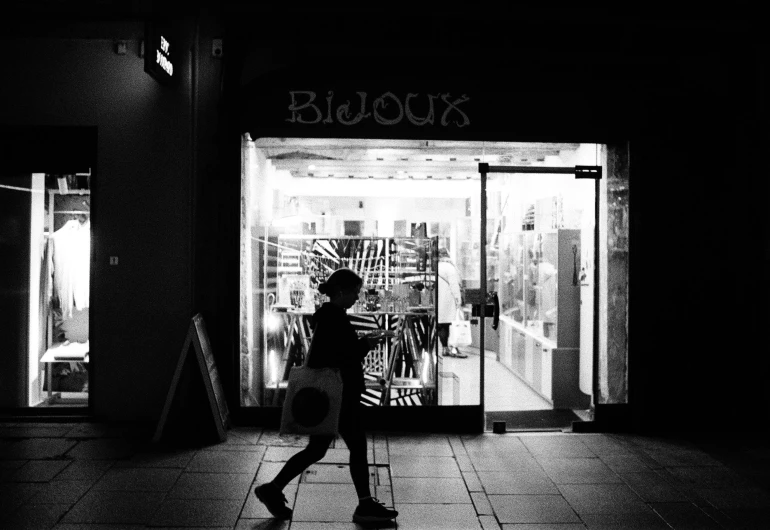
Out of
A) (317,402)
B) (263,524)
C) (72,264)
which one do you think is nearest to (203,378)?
(263,524)

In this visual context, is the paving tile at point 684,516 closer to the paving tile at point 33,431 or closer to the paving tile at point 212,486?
the paving tile at point 212,486

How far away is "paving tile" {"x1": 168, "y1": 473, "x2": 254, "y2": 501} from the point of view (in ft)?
15.9

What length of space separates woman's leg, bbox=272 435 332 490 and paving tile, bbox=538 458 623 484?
201cm

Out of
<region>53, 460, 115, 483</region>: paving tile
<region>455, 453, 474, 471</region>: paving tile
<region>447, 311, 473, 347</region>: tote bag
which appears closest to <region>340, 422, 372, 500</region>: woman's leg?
<region>455, 453, 474, 471</region>: paving tile

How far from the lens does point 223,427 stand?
621 centimetres

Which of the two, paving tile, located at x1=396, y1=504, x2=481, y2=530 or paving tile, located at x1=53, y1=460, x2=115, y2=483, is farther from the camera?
paving tile, located at x1=53, y1=460, x2=115, y2=483

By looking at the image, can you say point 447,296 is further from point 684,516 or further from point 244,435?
point 684,516

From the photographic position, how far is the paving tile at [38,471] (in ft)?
16.8

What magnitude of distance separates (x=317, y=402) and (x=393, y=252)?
3.01 m

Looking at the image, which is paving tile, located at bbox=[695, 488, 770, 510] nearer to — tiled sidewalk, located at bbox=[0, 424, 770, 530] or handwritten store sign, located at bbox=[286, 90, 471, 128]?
tiled sidewalk, located at bbox=[0, 424, 770, 530]

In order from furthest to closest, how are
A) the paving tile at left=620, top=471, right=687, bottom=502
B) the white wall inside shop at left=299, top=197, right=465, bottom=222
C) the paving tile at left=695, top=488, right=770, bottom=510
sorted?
the white wall inside shop at left=299, top=197, right=465, bottom=222 < the paving tile at left=620, top=471, right=687, bottom=502 < the paving tile at left=695, top=488, right=770, bottom=510

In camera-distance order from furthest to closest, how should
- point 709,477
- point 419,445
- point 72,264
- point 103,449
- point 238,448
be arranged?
A: point 72,264 → point 419,445 → point 238,448 → point 103,449 → point 709,477

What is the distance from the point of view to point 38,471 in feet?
17.3

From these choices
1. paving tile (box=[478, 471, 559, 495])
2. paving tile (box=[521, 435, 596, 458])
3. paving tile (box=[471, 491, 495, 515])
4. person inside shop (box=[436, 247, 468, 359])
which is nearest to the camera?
paving tile (box=[471, 491, 495, 515])
